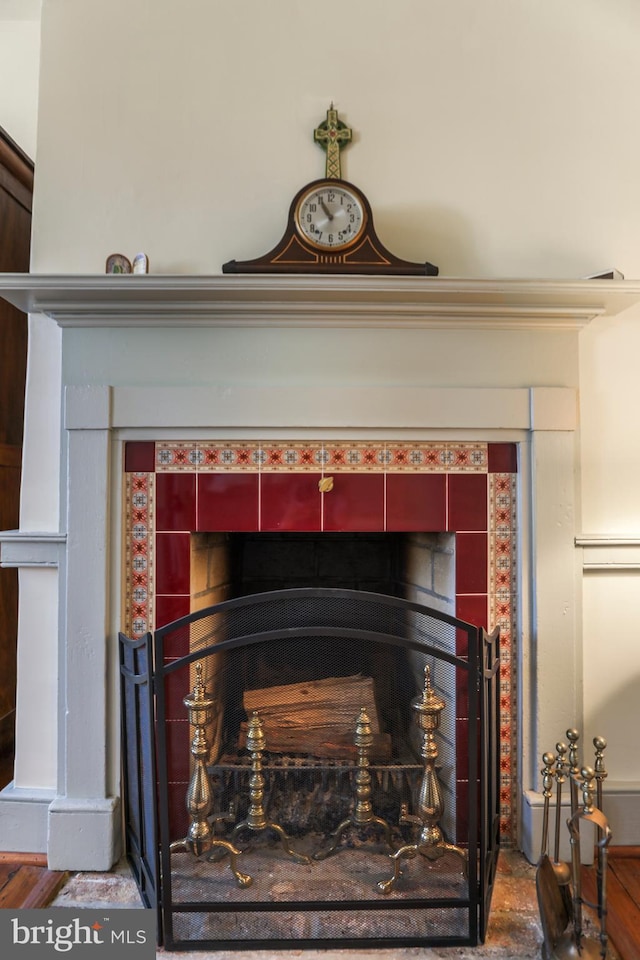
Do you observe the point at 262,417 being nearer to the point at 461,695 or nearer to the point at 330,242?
the point at 330,242

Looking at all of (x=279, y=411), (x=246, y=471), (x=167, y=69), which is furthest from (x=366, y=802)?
(x=167, y=69)

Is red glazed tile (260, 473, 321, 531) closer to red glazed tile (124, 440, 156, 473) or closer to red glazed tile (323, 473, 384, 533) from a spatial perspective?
red glazed tile (323, 473, 384, 533)

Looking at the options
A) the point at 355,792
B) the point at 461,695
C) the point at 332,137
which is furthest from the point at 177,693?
the point at 332,137

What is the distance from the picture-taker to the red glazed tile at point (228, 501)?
1719mm

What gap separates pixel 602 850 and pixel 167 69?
7.43 ft

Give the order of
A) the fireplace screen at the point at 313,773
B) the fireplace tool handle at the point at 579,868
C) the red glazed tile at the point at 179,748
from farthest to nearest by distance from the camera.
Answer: the red glazed tile at the point at 179,748
the fireplace screen at the point at 313,773
the fireplace tool handle at the point at 579,868

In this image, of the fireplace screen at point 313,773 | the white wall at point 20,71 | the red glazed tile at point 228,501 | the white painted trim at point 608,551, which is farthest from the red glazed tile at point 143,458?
the white wall at point 20,71

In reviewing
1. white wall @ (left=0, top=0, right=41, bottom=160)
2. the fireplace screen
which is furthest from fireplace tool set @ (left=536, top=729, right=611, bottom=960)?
white wall @ (left=0, top=0, right=41, bottom=160)

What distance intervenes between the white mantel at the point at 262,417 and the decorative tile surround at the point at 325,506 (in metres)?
0.04

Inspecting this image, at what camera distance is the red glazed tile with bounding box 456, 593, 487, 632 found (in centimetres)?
175

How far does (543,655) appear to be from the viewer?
1712 millimetres

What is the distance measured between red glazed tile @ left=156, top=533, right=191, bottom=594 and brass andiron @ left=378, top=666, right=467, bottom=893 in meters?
0.69

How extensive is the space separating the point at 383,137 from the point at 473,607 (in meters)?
1.37

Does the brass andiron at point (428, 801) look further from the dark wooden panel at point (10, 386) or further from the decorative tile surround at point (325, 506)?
the dark wooden panel at point (10, 386)
